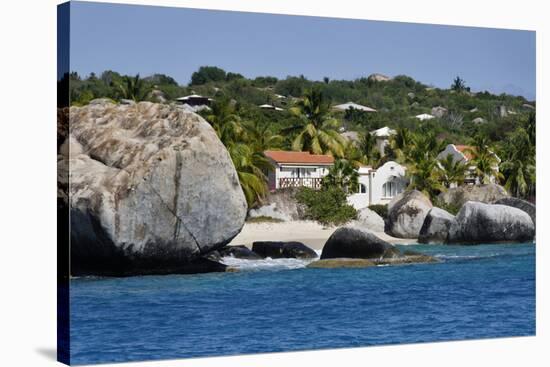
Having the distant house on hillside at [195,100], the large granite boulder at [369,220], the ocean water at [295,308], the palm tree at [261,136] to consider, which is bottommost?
the ocean water at [295,308]

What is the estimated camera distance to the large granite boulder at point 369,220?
1664 cm

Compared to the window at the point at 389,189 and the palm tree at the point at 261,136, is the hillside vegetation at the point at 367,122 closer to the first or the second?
the palm tree at the point at 261,136

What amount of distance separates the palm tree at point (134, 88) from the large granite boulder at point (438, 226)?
17.6ft

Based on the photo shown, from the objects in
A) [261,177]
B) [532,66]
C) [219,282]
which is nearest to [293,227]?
[261,177]

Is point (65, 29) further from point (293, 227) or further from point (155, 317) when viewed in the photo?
point (293, 227)

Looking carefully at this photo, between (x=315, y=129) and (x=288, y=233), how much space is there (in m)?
1.89

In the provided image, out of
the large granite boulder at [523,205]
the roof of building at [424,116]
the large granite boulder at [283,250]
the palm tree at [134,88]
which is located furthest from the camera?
the roof of building at [424,116]

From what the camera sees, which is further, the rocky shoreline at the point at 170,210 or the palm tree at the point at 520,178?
the palm tree at the point at 520,178

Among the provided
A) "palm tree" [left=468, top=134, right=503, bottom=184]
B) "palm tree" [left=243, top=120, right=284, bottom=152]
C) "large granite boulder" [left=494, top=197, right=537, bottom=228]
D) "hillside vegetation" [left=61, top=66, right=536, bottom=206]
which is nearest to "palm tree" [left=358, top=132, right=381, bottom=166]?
"hillside vegetation" [left=61, top=66, right=536, bottom=206]

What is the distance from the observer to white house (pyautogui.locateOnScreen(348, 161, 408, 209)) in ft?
55.3

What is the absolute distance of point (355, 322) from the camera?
Result: 1461cm

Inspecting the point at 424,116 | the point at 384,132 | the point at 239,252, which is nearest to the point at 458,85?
the point at 424,116

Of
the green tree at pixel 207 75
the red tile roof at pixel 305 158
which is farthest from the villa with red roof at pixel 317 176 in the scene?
the green tree at pixel 207 75

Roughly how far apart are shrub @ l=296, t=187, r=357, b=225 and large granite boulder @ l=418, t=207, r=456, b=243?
1695 millimetres
